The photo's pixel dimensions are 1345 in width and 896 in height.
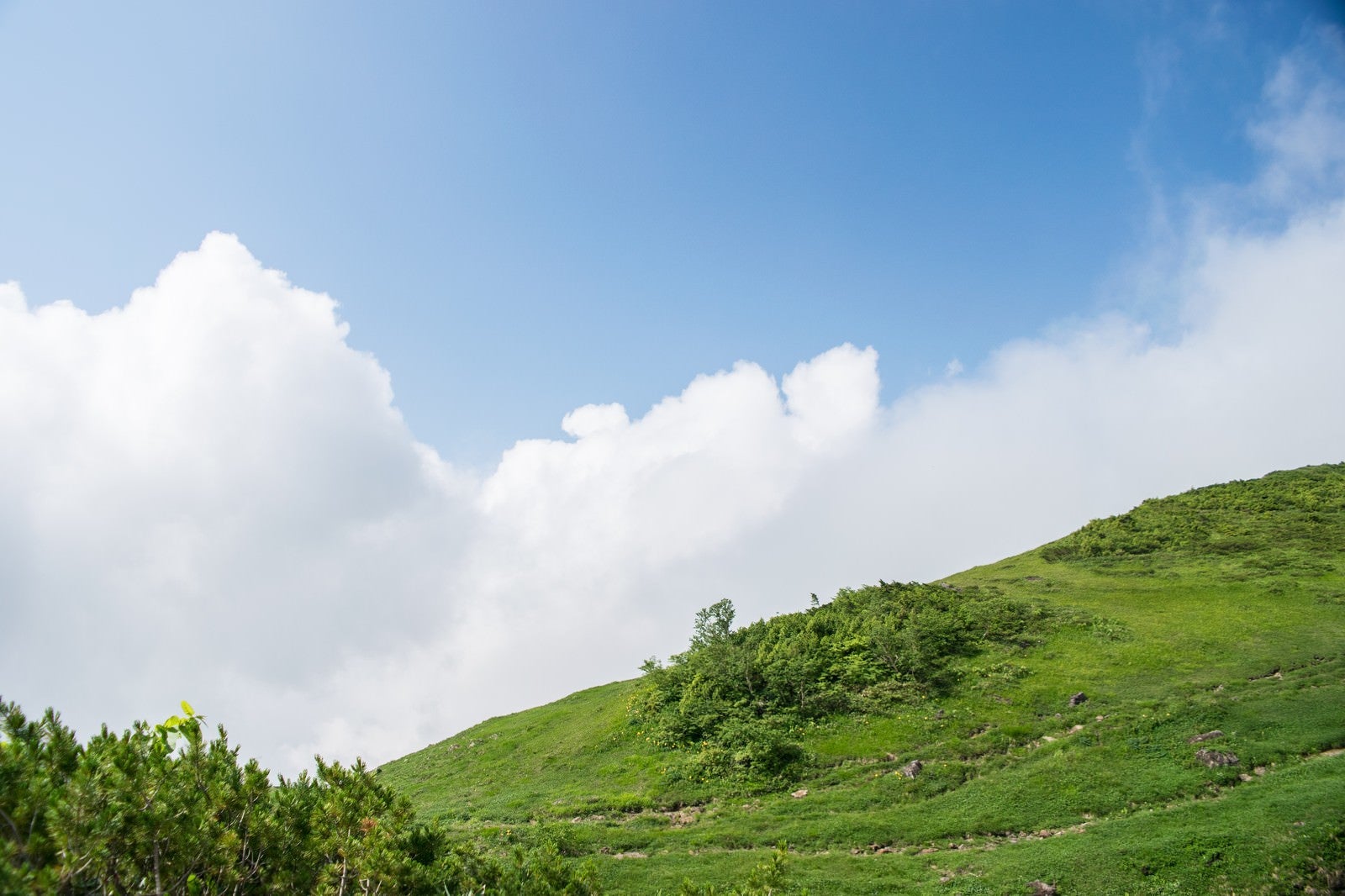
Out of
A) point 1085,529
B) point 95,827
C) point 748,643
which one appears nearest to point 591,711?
point 748,643

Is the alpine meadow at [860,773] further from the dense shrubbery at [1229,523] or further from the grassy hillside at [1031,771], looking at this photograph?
the dense shrubbery at [1229,523]

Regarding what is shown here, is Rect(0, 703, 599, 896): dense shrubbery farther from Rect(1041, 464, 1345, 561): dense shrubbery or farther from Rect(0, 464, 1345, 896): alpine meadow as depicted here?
Rect(1041, 464, 1345, 561): dense shrubbery

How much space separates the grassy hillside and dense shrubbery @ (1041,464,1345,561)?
6770 millimetres

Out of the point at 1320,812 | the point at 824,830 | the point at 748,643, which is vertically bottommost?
the point at 1320,812

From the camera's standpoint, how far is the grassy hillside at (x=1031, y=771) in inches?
849

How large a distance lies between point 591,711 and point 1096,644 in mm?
40005

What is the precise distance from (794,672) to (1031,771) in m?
15.5

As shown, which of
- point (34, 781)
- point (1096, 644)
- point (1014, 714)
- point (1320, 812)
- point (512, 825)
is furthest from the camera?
point (1096, 644)

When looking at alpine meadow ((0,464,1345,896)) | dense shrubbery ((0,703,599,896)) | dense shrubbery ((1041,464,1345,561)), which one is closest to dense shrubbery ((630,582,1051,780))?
alpine meadow ((0,464,1345,896))

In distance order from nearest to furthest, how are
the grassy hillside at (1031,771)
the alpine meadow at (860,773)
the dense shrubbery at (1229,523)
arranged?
the alpine meadow at (860,773) → the grassy hillside at (1031,771) → the dense shrubbery at (1229,523)

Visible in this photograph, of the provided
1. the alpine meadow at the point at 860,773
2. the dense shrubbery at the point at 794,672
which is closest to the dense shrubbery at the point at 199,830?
the alpine meadow at the point at 860,773

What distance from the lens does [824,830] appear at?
26734mm

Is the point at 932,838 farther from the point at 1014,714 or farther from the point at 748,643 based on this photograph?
the point at 748,643

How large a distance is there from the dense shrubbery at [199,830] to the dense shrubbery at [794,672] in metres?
26.7
